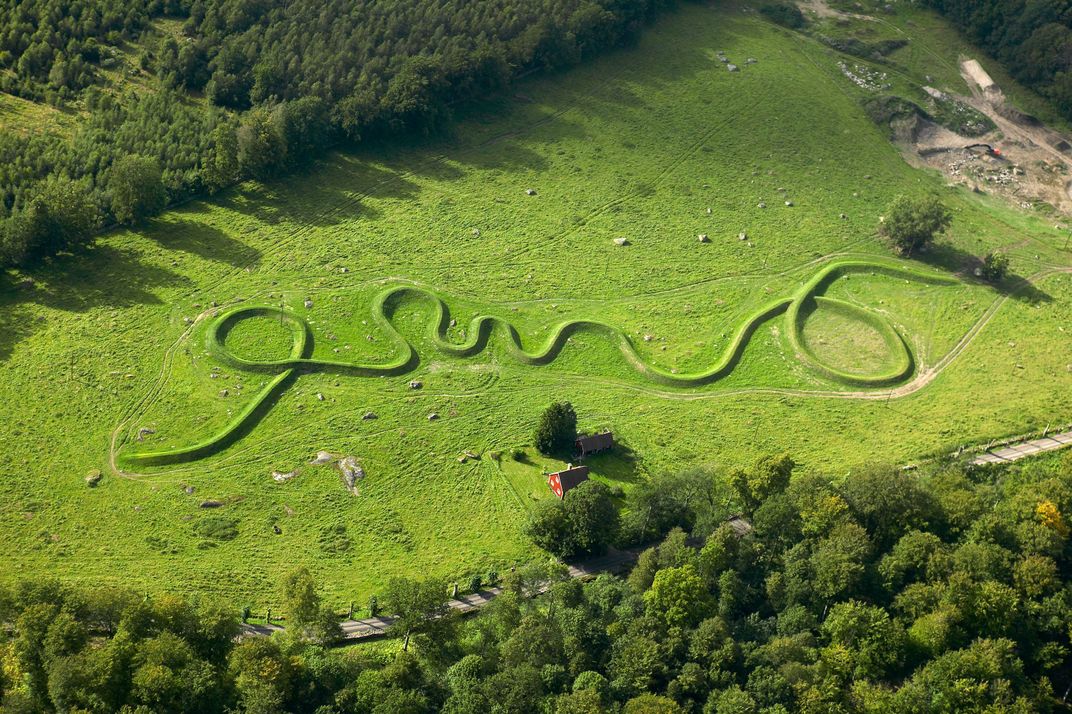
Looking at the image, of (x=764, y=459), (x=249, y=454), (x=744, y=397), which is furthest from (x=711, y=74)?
(x=249, y=454)

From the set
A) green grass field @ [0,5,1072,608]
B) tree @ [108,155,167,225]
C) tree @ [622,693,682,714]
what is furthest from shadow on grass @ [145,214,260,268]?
tree @ [622,693,682,714]

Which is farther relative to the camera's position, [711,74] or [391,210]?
[711,74]

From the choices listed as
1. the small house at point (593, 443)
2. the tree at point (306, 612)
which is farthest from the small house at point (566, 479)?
the tree at point (306, 612)

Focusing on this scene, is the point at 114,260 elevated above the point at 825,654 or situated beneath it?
elevated above

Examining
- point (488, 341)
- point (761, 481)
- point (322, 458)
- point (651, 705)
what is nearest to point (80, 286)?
point (322, 458)

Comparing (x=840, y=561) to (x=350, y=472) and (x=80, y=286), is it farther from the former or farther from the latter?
(x=80, y=286)

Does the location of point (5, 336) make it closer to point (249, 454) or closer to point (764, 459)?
point (249, 454)
